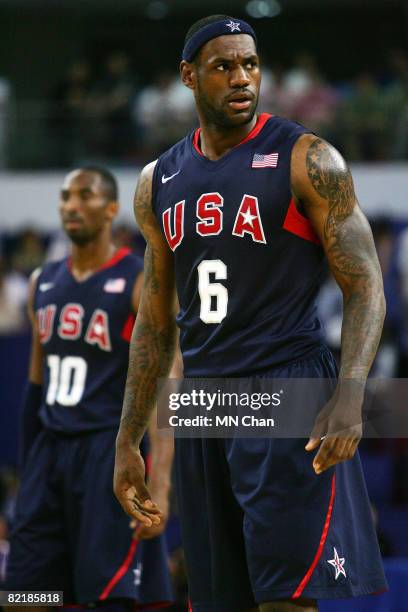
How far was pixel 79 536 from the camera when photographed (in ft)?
19.6

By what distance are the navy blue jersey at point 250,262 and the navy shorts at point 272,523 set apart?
0.13 m

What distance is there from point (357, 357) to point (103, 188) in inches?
116

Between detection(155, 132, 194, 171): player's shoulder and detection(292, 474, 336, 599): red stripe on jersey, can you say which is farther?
detection(155, 132, 194, 171): player's shoulder

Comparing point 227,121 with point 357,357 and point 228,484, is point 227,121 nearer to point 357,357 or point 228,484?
point 357,357

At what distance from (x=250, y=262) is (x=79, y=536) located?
7.50ft

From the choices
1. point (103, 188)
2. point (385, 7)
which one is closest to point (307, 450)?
point (103, 188)

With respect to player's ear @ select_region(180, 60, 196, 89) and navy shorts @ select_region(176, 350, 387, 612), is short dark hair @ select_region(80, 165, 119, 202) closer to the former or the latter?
player's ear @ select_region(180, 60, 196, 89)

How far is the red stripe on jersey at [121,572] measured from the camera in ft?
19.3

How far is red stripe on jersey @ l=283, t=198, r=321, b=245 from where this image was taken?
164 inches

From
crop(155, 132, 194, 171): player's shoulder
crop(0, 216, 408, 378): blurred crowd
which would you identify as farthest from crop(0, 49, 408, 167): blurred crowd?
crop(155, 132, 194, 171): player's shoulder

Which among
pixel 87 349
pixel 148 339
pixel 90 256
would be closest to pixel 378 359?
pixel 90 256

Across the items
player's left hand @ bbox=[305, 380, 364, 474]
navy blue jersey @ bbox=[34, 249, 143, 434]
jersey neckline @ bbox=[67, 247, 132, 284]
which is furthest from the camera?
jersey neckline @ bbox=[67, 247, 132, 284]

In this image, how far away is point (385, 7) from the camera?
19.7 metres

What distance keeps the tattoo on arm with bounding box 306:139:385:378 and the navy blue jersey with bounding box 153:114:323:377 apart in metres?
0.14
